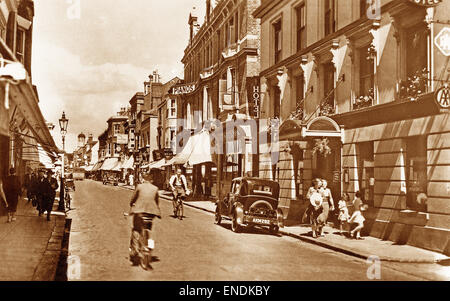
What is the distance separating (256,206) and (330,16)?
8917mm

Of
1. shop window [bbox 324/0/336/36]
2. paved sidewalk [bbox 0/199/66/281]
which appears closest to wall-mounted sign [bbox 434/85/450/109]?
A: shop window [bbox 324/0/336/36]

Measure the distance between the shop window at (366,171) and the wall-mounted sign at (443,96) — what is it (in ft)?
16.3

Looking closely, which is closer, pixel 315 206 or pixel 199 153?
pixel 315 206

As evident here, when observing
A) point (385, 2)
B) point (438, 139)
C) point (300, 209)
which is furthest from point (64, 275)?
point (300, 209)

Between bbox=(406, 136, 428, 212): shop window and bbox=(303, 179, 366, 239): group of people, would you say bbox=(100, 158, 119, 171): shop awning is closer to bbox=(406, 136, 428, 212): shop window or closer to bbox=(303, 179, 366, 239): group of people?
bbox=(303, 179, 366, 239): group of people

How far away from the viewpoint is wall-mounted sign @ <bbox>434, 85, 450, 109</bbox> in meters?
12.2

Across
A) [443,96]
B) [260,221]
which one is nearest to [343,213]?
[260,221]

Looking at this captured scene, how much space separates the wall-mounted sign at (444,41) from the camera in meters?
12.7

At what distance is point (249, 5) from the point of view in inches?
1225

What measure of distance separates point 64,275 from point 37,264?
1.05m

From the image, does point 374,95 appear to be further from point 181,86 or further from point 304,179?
point 181,86

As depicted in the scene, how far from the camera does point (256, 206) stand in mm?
16422

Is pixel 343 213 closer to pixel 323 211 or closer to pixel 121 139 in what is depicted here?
pixel 323 211

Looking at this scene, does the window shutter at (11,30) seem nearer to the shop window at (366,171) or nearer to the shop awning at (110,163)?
the shop window at (366,171)
